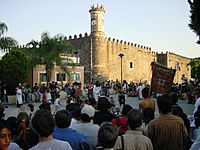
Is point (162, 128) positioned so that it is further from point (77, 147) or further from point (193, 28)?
point (193, 28)

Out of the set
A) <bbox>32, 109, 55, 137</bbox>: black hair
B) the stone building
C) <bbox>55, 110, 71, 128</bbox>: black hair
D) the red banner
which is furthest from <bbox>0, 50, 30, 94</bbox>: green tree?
<bbox>32, 109, 55, 137</bbox>: black hair

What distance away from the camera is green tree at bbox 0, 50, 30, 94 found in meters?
24.0

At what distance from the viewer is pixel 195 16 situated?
13.8 metres

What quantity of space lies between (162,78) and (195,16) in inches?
291

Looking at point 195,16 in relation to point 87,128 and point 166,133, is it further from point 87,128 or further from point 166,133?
point 87,128

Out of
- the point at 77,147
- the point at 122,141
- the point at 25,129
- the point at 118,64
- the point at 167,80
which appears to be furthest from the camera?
the point at 118,64

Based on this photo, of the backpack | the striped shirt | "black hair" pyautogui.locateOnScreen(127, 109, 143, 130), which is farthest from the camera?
the backpack

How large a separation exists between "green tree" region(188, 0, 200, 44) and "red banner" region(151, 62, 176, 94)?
23.2 ft

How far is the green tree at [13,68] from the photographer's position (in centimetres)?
2402

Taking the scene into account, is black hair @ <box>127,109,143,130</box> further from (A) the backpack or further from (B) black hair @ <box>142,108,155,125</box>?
(B) black hair @ <box>142,108,155,125</box>

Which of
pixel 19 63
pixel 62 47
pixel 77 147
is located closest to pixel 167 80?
pixel 77 147

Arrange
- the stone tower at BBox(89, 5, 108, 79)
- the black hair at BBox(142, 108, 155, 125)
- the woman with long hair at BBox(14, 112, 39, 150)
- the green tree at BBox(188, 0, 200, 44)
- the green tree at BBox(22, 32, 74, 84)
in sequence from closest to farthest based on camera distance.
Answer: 1. the woman with long hair at BBox(14, 112, 39, 150)
2. the black hair at BBox(142, 108, 155, 125)
3. the green tree at BBox(188, 0, 200, 44)
4. the green tree at BBox(22, 32, 74, 84)
5. the stone tower at BBox(89, 5, 108, 79)

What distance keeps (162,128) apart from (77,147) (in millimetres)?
1232

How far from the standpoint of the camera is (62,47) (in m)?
29.2
